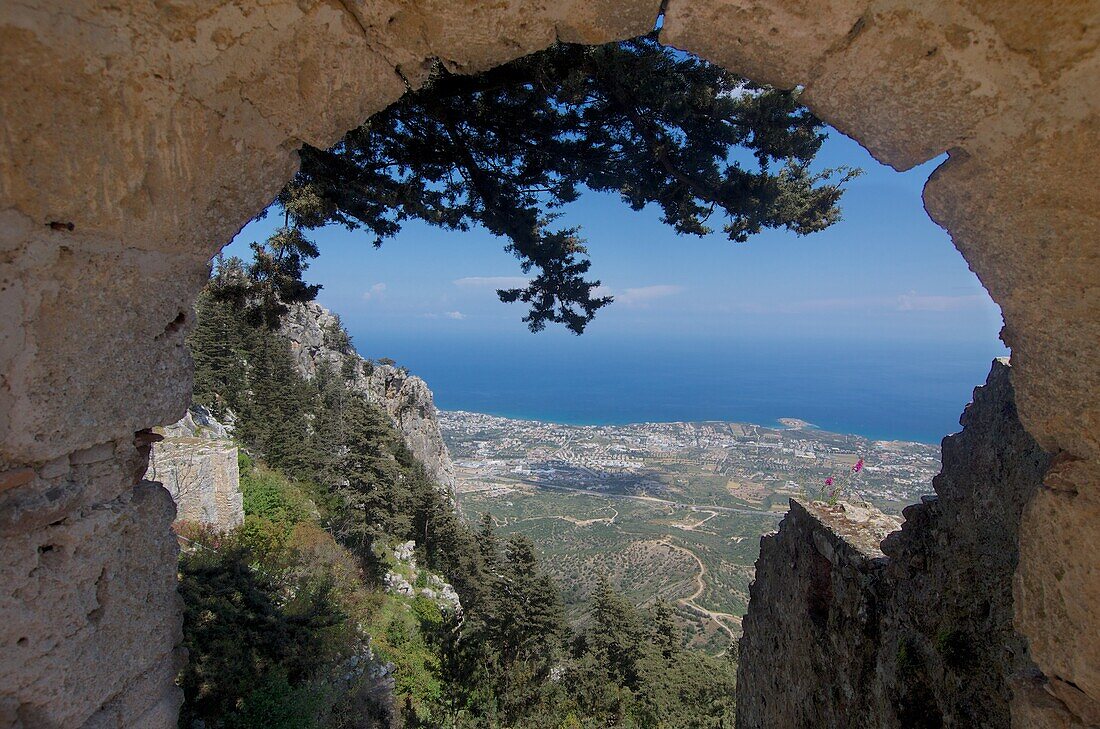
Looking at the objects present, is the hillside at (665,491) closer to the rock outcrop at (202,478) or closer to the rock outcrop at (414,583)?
the rock outcrop at (414,583)

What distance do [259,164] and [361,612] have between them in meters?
11.8

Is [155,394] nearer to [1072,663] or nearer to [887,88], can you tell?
[887,88]

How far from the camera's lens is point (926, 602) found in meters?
3.12

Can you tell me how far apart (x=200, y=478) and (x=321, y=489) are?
7779 mm

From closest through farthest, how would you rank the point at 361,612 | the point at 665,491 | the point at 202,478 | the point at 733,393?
the point at 202,478, the point at 361,612, the point at 665,491, the point at 733,393

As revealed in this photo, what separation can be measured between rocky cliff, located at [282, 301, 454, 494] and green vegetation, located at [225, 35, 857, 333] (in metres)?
23.4

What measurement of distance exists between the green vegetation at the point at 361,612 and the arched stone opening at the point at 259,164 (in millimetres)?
3844

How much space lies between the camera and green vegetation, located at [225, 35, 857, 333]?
14.7 feet

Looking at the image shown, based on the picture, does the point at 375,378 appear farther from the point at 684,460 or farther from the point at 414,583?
the point at 684,460

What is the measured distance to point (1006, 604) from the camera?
2490 millimetres

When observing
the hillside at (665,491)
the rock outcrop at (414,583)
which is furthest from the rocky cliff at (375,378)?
the rock outcrop at (414,583)

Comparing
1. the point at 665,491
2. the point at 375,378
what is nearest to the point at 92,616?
the point at 375,378

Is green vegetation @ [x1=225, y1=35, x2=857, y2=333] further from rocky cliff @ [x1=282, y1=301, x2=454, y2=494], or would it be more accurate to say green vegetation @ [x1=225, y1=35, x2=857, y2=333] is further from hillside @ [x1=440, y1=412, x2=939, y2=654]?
rocky cliff @ [x1=282, y1=301, x2=454, y2=494]

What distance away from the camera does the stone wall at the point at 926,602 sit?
8.37 ft
